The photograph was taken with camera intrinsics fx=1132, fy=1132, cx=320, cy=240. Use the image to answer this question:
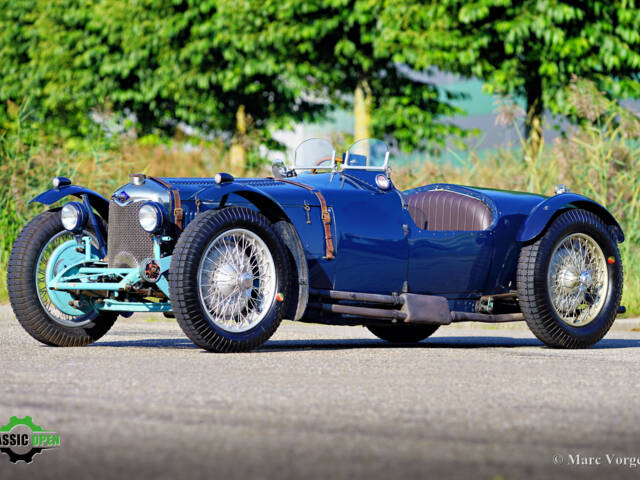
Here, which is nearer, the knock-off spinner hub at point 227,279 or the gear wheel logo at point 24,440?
the gear wheel logo at point 24,440

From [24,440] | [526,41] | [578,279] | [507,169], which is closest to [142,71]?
[526,41]

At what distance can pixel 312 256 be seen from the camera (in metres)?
7.56

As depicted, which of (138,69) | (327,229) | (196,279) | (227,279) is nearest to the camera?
(196,279)

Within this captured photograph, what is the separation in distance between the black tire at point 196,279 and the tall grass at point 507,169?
624 centimetres

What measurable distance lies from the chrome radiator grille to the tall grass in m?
5.43

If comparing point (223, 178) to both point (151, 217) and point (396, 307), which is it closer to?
point (151, 217)

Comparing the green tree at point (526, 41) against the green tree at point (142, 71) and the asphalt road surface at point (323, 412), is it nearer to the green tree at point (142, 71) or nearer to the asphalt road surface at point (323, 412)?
the green tree at point (142, 71)

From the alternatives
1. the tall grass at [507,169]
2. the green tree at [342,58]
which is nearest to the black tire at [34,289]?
the tall grass at [507,169]

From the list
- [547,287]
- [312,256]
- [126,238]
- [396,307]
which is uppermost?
[126,238]

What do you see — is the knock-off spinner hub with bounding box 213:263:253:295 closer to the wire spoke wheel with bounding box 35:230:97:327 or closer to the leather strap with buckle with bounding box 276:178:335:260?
the leather strap with buckle with bounding box 276:178:335:260

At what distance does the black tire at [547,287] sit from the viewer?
819cm

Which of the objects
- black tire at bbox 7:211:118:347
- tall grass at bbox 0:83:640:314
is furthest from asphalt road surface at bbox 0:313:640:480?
tall grass at bbox 0:83:640:314

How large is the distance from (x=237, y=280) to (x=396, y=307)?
1.33 m

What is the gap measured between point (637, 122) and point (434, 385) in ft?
31.4
